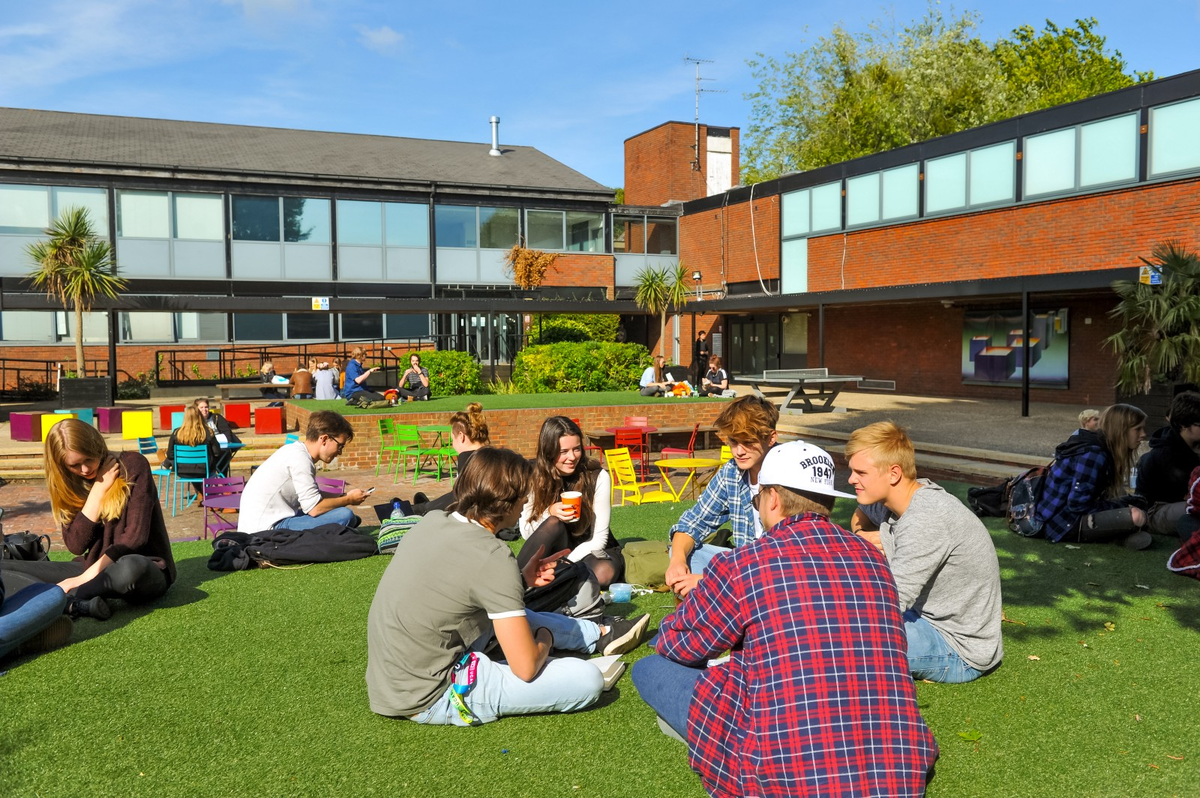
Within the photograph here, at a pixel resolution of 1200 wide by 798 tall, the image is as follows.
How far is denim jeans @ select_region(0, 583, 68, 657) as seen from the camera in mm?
4402

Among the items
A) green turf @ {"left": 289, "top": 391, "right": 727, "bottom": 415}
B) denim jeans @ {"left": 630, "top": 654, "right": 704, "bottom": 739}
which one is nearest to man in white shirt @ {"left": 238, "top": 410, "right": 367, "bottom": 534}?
denim jeans @ {"left": 630, "top": 654, "right": 704, "bottom": 739}

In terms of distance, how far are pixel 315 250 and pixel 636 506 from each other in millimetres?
22032

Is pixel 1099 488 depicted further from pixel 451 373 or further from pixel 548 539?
pixel 451 373

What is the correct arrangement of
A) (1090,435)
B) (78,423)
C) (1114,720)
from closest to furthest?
(1114,720) → (78,423) → (1090,435)

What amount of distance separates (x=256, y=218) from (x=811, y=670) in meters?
28.9

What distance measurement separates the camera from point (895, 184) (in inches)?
931

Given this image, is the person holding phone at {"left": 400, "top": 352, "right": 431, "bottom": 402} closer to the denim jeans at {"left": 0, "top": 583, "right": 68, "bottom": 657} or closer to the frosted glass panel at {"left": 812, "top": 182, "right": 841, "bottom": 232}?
the denim jeans at {"left": 0, "top": 583, "right": 68, "bottom": 657}

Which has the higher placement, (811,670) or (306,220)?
(306,220)

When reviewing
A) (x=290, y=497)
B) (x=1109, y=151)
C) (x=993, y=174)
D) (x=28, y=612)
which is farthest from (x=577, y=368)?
(x=28, y=612)

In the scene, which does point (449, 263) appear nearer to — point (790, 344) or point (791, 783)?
point (790, 344)

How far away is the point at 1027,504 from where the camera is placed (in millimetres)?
7191

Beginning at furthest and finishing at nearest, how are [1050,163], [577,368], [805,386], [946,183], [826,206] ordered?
[826,206], [946,183], [577,368], [805,386], [1050,163]

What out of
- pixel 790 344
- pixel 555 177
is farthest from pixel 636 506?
pixel 555 177

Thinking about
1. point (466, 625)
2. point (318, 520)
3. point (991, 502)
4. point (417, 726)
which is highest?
point (466, 625)
